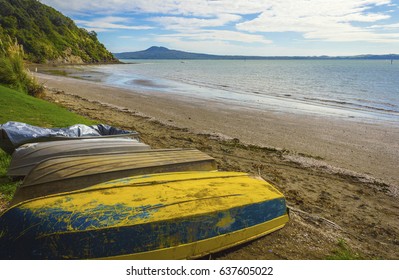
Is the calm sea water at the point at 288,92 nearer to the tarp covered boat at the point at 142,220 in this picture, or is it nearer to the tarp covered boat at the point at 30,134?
the tarp covered boat at the point at 30,134

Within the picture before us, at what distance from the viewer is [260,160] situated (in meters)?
7.80

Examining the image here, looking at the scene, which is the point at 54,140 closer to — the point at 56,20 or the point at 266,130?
the point at 266,130

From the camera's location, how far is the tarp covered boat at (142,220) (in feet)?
9.10

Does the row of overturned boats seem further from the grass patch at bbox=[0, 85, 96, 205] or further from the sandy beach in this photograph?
the grass patch at bbox=[0, 85, 96, 205]

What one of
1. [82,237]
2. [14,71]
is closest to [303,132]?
[82,237]

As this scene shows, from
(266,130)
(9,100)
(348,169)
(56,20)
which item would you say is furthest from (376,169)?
(56,20)

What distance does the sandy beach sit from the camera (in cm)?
421

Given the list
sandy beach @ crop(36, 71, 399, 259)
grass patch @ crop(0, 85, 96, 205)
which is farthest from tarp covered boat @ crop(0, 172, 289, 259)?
grass patch @ crop(0, 85, 96, 205)

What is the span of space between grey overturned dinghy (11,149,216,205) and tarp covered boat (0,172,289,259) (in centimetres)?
51

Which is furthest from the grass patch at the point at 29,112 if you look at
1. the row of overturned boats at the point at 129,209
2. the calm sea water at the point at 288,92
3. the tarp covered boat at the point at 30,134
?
the calm sea water at the point at 288,92

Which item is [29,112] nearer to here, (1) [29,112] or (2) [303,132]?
(1) [29,112]

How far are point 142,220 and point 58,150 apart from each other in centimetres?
282

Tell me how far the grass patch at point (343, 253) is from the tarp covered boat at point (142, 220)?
2.36 ft

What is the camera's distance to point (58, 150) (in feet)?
16.8
